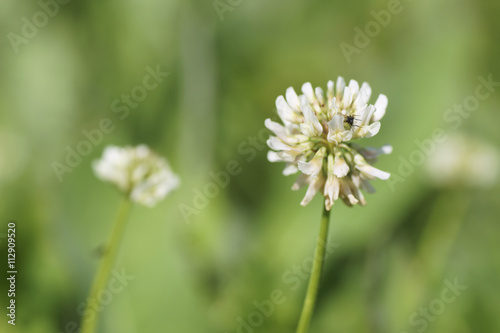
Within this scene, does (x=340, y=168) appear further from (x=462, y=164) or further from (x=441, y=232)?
(x=462, y=164)

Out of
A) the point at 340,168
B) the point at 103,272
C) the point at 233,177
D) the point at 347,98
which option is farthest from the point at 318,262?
the point at 233,177

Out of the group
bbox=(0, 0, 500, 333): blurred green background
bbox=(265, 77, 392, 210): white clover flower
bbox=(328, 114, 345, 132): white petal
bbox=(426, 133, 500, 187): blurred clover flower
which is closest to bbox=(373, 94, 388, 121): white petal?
bbox=(265, 77, 392, 210): white clover flower

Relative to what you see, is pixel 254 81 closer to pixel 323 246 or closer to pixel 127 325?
pixel 127 325

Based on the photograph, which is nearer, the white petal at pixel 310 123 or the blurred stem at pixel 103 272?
the white petal at pixel 310 123

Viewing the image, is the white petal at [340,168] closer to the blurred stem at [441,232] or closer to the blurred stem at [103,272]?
the blurred stem at [103,272]

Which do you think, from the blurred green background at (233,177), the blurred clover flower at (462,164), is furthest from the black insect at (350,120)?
the blurred clover flower at (462,164)

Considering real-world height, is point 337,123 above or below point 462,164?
below
